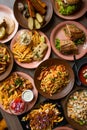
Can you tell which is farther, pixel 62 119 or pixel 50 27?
pixel 50 27

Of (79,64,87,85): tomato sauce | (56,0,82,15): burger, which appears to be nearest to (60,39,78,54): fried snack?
(79,64,87,85): tomato sauce

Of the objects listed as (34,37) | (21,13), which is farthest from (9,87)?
(21,13)

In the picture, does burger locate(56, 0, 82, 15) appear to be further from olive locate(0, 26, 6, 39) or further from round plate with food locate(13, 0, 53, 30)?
olive locate(0, 26, 6, 39)

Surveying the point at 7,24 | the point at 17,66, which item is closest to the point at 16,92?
the point at 17,66

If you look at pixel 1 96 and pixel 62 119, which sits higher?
pixel 1 96

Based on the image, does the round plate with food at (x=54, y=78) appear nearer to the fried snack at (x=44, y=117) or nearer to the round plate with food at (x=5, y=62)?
the fried snack at (x=44, y=117)

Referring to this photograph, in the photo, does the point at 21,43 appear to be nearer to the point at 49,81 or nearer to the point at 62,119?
the point at 49,81

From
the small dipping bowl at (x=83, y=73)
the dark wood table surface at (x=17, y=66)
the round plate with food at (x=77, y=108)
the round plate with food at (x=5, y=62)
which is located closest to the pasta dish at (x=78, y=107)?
the round plate with food at (x=77, y=108)

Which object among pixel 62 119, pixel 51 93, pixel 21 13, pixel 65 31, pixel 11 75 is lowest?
pixel 62 119
